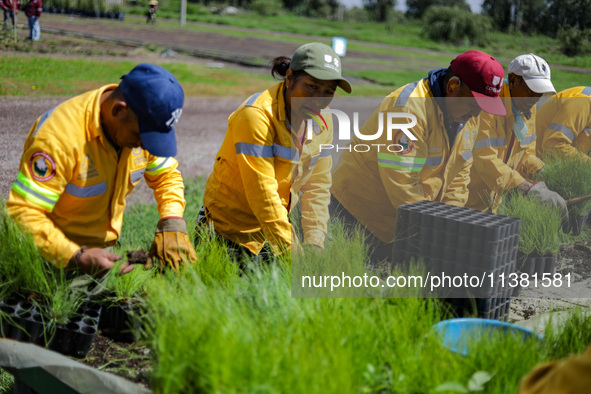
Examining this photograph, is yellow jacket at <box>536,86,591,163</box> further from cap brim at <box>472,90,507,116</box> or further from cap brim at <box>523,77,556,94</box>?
cap brim at <box>472,90,507,116</box>

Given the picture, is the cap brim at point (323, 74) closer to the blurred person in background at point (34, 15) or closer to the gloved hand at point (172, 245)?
the gloved hand at point (172, 245)

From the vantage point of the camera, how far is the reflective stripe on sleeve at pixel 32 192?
2434 millimetres

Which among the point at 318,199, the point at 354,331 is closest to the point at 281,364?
the point at 354,331

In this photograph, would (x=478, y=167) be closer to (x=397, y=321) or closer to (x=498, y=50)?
(x=397, y=321)

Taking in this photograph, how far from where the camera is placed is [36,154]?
2408 millimetres

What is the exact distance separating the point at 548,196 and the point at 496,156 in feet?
2.61

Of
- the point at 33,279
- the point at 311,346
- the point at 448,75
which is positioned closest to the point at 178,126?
the point at 448,75

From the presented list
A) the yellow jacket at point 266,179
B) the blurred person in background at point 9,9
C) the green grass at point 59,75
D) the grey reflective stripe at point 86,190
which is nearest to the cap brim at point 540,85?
the yellow jacket at point 266,179

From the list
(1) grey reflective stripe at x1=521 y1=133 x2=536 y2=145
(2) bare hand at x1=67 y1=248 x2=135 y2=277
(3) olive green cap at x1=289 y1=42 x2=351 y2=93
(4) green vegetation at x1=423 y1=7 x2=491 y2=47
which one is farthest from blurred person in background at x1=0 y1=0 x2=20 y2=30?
(4) green vegetation at x1=423 y1=7 x2=491 y2=47

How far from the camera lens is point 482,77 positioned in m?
3.43

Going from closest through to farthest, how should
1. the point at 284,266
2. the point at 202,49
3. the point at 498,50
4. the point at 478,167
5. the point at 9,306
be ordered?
the point at 9,306 → the point at 284,266 → the point at 478,167 → the point at 498,50 → the point at 202,49

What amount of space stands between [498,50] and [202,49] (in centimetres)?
867

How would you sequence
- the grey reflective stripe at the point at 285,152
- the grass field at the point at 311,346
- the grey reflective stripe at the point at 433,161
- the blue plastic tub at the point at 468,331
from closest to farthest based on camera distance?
the grass field at the point at 311,346 < the blue plastic tub at the point at 468,331 < the grey reflective stripe at the point at 285,152 < the grey reflective stripe at the point at 433,161

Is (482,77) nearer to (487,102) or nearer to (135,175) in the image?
(487,102)
